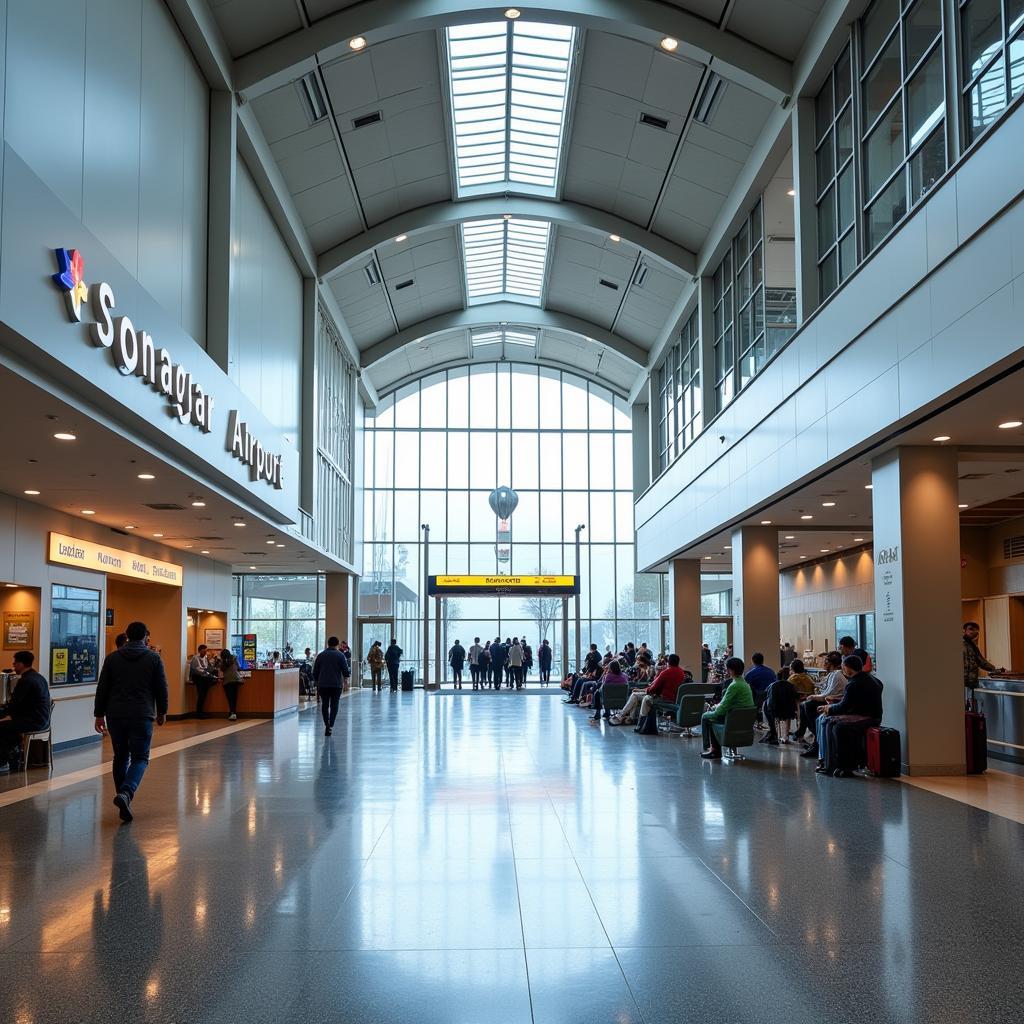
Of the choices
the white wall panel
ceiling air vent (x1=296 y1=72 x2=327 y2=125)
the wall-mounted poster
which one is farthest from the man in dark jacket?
ceiling air vent (x1=296 y1=72 x2=327 y2=125)

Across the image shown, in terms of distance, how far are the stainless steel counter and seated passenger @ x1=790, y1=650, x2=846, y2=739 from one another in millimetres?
1749

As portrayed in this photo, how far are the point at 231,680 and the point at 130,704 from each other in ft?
39.6

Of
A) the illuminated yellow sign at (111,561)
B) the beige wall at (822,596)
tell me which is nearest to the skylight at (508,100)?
the illuminated yellow sign at (111,561)

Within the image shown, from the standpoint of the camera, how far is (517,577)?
30406mm

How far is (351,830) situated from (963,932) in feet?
15.0

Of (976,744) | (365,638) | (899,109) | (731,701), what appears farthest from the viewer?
(365,638)

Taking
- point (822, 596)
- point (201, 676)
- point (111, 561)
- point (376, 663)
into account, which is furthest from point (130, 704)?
point (376, 663)

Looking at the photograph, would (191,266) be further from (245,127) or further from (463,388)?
(463,388)

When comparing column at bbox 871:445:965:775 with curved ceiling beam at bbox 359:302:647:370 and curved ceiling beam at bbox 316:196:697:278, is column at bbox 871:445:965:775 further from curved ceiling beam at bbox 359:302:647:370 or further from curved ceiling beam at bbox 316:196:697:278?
curved ceiling beam at bbox 359:302:647:370

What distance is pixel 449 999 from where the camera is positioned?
4156 mm

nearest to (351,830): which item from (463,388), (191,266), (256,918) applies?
(256,918)

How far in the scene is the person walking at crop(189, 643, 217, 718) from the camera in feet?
66.8

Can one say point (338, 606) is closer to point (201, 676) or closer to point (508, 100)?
point (201, 676)

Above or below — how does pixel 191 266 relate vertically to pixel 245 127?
below
